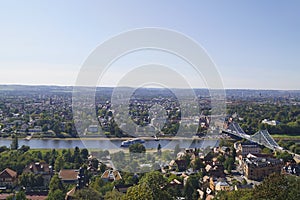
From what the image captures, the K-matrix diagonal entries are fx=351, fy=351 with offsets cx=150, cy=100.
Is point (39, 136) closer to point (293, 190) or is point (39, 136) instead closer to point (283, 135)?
point (283, 135)

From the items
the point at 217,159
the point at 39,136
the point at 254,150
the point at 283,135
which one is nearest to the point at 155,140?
the point at 217,159

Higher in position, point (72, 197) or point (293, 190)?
point (293, 190)

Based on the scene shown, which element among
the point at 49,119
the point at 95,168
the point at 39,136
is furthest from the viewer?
the point at 49,119

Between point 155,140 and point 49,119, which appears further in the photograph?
point 49,119

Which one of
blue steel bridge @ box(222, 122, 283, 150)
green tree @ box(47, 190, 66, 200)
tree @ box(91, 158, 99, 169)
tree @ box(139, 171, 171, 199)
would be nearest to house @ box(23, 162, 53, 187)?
tree @ box(91, 158, 99, 169)

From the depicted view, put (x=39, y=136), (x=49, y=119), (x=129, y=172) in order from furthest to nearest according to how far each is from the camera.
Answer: (x=49, y=119) < (x=39, y=136) < (x=129, y=172)

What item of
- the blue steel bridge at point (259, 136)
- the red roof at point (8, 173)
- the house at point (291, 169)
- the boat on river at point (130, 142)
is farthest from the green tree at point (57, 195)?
the blue steel bridge at point (259, 136)

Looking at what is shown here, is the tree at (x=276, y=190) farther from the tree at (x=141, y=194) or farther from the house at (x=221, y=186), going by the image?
the house at (x=221, y=186)
